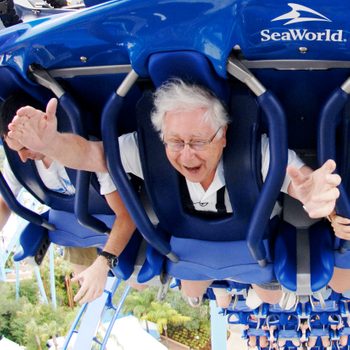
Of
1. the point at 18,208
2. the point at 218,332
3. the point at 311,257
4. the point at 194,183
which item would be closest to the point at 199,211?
the point at 194,183

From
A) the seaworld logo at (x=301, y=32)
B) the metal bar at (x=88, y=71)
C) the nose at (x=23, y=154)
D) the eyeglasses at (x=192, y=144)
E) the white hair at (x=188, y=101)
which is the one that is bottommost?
the nose at (x=23, y=154)

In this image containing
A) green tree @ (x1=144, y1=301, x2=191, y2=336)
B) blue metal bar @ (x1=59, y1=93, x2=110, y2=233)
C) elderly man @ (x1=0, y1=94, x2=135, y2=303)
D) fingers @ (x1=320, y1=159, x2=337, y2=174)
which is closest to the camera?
fingers @ (x1=320, y1=159, x2=337, y2=174)

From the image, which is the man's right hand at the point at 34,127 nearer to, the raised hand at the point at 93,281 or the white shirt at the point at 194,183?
the white shirt at the point at 194,183

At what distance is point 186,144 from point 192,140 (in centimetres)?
2

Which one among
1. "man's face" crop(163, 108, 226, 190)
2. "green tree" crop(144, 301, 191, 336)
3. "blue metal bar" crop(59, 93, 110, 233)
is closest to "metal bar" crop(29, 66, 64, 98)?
"blue metal bar" crop(59, 93, 110, 233)

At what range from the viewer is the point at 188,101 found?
1174 millimetres

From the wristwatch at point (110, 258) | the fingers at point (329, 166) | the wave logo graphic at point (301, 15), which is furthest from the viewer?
the wristwatch at point (110, 258)

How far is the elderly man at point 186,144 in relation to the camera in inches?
43.0

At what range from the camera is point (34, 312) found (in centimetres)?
1151

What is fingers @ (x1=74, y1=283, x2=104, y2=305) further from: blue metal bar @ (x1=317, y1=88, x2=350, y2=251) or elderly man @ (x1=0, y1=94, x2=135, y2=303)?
blue metal bar @ (x1=317, y1=88, x2=350, y2=251)

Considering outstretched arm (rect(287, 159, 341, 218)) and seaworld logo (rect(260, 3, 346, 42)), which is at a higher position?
seaworld logo (rect(260, 3, 346, 42))

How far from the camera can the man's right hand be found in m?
1.16

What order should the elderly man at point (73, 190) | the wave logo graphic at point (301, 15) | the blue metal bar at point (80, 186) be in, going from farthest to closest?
the elderly man at point (73, 190), the blue metal bar at point (80, 186), the wave logo graphic at point (301, 15)

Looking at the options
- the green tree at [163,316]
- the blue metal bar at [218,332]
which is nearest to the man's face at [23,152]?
the blue metal bar at [218,332]
